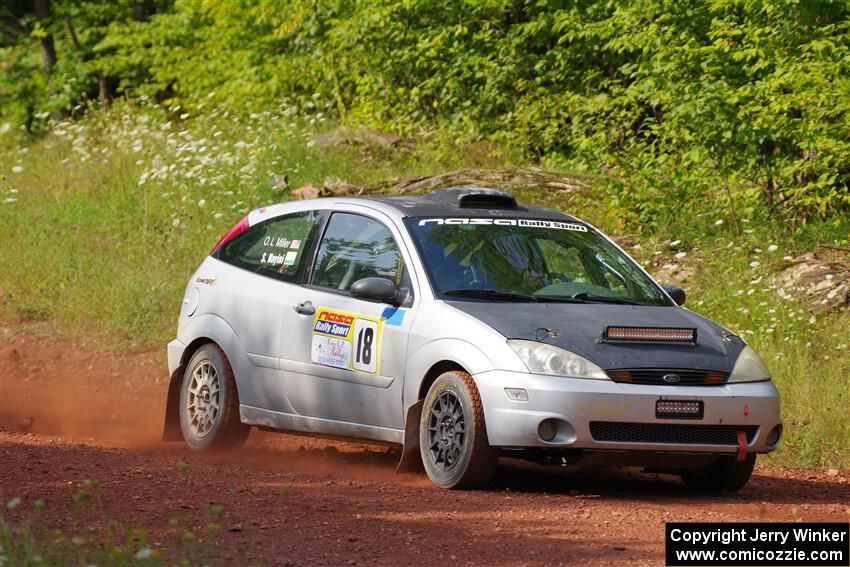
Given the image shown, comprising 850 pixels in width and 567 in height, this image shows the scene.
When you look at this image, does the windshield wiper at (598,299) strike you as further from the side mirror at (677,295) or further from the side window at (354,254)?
the side window at (354,254)

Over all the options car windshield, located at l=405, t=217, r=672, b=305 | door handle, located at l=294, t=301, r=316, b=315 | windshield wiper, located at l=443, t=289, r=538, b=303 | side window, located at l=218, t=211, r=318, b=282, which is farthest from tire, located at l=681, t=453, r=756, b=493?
side window, located at l=218, t=211, r=318, b=282

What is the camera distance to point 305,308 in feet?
28.6

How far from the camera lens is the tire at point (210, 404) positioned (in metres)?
9.25

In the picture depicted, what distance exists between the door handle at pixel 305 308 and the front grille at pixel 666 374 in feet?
7.21

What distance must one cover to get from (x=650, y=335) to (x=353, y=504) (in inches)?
74.9

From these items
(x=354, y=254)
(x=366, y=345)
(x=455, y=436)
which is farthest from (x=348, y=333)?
(x=455, y=436)

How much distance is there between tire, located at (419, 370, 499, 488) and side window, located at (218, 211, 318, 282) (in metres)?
1.78

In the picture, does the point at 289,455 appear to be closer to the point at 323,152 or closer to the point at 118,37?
the point at 323,152

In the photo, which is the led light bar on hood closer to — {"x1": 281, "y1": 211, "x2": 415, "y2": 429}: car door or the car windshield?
the car windshield

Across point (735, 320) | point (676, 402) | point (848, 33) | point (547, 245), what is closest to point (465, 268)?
point (547, 245)

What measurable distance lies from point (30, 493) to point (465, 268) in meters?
2.83

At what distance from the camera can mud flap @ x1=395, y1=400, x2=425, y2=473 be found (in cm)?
788

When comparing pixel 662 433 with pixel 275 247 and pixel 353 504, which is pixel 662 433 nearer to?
pixel 353 504

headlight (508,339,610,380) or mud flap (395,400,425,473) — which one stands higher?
headlight (508,339,610,380)
